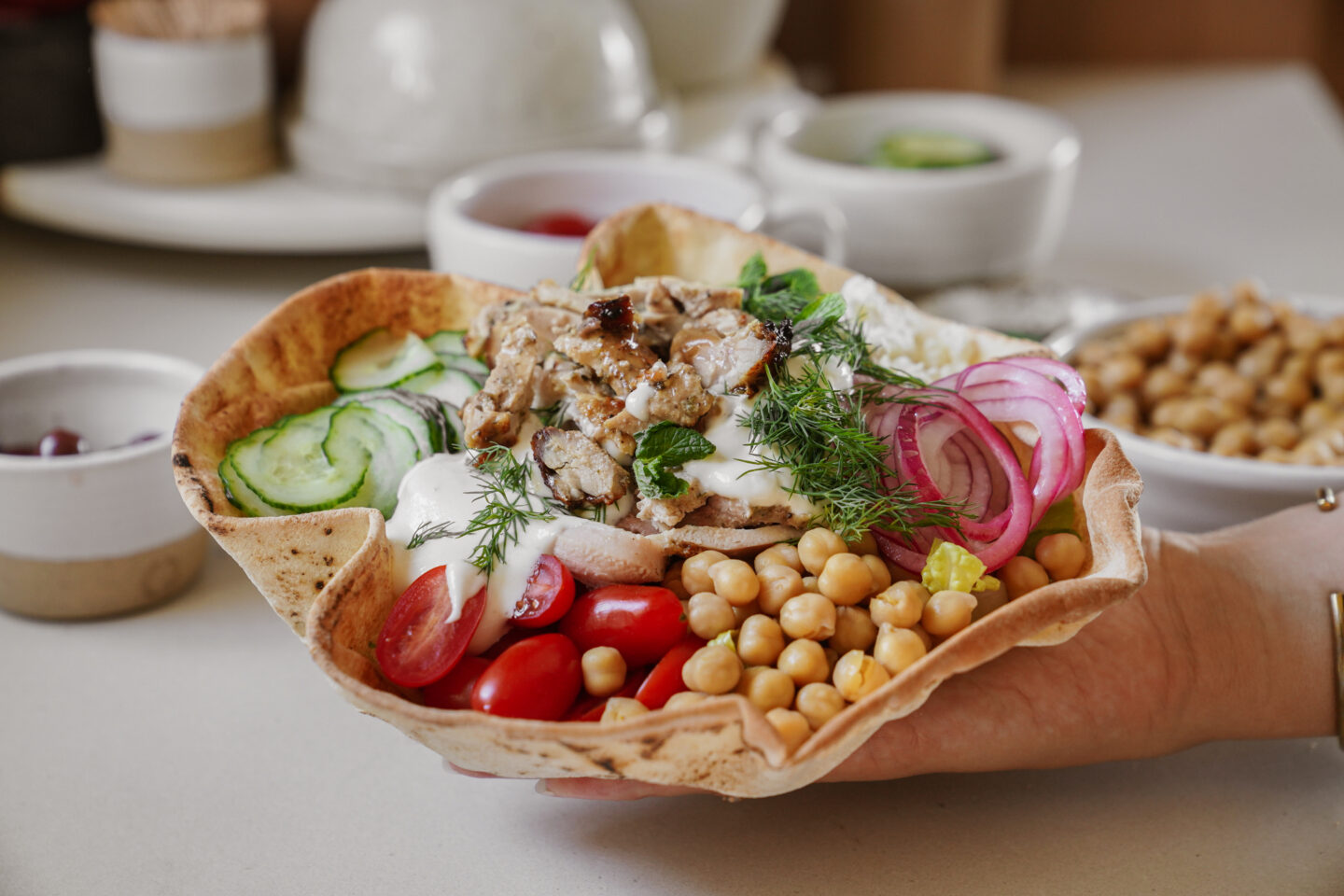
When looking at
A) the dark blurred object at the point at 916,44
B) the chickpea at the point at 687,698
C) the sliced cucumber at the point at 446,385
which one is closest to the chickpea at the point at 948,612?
the chickpea at the point at 687,698

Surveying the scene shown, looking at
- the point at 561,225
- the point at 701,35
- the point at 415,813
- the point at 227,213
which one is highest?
the point at 701,35

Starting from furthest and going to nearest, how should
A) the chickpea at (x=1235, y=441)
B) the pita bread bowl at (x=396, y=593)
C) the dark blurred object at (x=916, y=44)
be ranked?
the dark blurred object at (x=916, y=44) → the chickpea at (x=1235, y=441) → the pita bread bowl at (x=396, y=593)

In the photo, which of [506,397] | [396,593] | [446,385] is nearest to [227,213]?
[446,385]

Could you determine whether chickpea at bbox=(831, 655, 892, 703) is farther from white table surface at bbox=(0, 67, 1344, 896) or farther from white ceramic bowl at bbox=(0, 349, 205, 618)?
white ceramic bowl at bbox=(0, 349, 205, 618)

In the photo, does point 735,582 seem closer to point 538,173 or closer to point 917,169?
point 538,173

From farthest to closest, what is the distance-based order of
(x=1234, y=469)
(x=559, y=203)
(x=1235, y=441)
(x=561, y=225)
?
(x=559, y=203), (x=561, y=225), (x=1235, y=441), (x=1234, y=469)

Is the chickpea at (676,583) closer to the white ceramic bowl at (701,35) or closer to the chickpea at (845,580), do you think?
the chickpea at (845,580)
